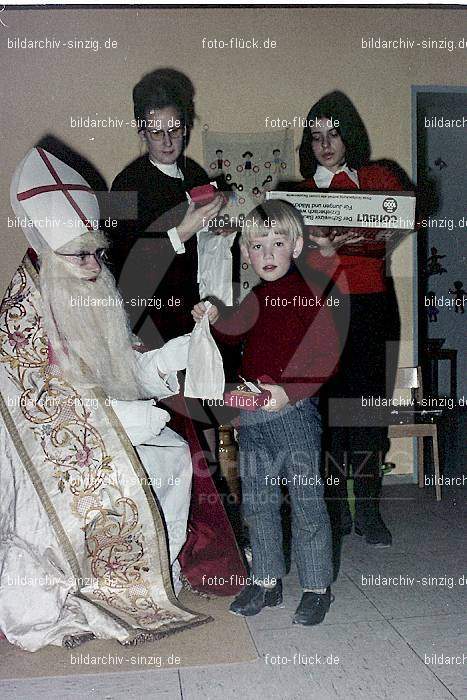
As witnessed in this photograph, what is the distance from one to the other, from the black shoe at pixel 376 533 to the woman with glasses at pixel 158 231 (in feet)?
3.66

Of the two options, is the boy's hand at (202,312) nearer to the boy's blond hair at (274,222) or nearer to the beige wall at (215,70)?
the boy's blond hair at (274,222)

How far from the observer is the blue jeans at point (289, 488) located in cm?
232

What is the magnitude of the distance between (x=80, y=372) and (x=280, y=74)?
253 centimetres

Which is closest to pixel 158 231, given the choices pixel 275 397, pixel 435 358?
pixel 275 397

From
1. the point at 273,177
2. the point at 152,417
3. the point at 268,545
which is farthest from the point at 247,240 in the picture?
the point at 273,177

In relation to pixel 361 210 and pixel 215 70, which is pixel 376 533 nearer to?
pixel 361 210

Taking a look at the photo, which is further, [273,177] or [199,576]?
[273,177]

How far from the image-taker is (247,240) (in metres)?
2.34

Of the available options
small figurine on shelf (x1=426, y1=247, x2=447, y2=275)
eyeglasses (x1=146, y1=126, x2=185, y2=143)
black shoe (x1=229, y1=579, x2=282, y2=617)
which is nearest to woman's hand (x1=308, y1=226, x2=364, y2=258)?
eyeglasses (x1=146, y1=126, x2=185, y2=143)

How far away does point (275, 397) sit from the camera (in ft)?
7.39

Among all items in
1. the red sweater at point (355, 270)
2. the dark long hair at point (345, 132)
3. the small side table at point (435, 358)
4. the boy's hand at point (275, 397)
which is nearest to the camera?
the boy's hand at point (275, 397)

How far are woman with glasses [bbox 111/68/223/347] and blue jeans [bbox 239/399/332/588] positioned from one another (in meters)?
0.66

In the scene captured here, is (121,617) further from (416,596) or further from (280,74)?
(280,74)

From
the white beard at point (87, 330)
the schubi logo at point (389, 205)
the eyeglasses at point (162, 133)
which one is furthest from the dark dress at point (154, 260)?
the schubi logo at point (389, 205)
